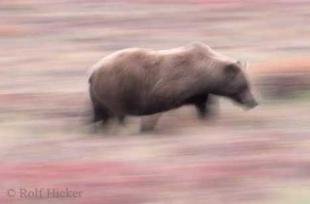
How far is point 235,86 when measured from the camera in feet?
33.5

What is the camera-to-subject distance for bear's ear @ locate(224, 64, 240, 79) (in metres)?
10.0

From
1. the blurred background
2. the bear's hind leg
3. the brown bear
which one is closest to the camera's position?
the blurred background

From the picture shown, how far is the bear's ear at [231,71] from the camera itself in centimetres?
1004

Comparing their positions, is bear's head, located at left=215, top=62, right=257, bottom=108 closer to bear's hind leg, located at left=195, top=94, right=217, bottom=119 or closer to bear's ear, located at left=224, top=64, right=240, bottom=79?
bear's ear, located at left=224, top=64, right=240, bottom=79

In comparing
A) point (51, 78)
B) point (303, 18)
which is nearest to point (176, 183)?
point (51, 78)

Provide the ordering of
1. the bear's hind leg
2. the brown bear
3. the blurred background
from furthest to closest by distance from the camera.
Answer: the bear's hind leg
the brown bear
the blurred background

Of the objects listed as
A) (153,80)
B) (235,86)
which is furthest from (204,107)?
(153,80)

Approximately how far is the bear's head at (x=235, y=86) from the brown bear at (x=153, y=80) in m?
0.01

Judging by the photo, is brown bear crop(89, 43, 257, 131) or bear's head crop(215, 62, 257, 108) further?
bear's head crop(215, 62, 257, 108)

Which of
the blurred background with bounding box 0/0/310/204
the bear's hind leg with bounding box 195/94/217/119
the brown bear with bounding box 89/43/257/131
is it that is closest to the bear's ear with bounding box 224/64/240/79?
the brown bear with bounding box 89/43/257/131

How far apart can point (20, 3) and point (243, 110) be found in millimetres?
6913

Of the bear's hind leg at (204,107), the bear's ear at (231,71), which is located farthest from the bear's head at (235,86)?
the bear's hind leg at (204,107)

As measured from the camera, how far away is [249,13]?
51.9ft

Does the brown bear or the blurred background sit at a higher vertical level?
the brown bear
